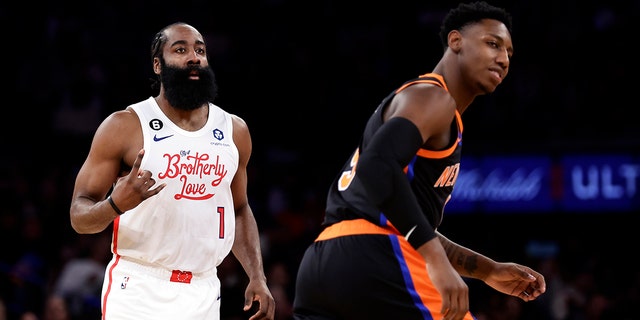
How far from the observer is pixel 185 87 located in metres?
4.62

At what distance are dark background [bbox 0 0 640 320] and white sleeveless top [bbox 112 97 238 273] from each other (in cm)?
535

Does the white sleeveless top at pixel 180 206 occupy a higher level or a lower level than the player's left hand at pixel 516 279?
higher

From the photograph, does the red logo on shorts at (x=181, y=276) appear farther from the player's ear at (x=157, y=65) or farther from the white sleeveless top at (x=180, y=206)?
the player's ear at (x=157, y=65)

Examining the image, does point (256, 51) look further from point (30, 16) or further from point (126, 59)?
point (30, 16)

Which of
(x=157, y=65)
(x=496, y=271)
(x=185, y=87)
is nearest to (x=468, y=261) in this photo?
(x=496, y=271)

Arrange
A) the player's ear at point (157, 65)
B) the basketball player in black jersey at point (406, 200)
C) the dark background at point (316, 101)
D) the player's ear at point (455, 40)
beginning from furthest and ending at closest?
1. the dark background at point (316, 101)
2. the player's ear at point (157, 65)
3. the player's ear at point (455, 40)
4. the basketball player in black jersey at point (406, 200)

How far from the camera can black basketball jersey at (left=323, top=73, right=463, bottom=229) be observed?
11.5 ft

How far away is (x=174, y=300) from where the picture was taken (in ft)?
14.2

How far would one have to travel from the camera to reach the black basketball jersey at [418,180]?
11.5 feet

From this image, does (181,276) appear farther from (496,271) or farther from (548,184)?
(548,184)

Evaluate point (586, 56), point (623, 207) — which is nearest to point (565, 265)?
point (623, 207)

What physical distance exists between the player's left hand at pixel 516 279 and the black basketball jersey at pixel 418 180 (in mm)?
556

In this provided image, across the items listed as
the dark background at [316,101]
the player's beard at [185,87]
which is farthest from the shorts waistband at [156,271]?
the dark background at [316,101]

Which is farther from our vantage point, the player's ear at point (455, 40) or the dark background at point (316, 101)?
the dark background at point (316, 101)
